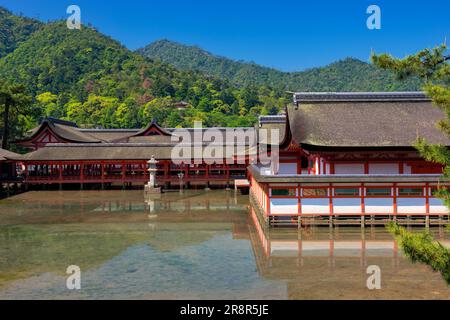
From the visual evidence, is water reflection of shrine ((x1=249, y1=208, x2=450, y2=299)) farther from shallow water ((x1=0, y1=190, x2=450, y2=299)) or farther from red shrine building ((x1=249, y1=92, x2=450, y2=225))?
red shrine building ((x1=249, y1=92, x2=450, y2=225))

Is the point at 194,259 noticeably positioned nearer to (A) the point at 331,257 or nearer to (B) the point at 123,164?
(A) the point at 331,257

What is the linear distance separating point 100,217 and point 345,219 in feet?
50.6

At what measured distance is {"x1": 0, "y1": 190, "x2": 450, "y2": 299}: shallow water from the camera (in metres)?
14.3

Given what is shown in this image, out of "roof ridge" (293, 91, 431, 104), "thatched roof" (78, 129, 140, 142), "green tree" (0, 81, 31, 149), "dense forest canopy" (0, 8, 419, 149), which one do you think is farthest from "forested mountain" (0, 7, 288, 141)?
"roof ridge" (293, 91, 431, 104)

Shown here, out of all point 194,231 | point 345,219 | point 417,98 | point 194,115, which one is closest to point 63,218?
point 194,231

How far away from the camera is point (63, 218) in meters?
29.3

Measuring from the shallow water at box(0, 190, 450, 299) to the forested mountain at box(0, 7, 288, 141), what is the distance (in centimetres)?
9352

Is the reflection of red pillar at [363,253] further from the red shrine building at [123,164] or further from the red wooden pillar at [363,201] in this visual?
the red shrine building at [123,164]

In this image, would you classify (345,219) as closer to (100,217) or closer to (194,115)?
(100,217)

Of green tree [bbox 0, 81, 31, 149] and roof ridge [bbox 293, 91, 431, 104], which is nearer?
roof ridge [bbox 293, 91, 431, 104]

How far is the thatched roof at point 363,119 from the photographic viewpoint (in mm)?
25625

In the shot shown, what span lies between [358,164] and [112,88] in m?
125

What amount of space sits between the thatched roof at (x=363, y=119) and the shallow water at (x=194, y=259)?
517 centimetres

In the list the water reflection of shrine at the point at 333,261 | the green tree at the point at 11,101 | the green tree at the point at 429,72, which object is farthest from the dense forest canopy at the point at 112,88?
the green tree at the point at 429,72
